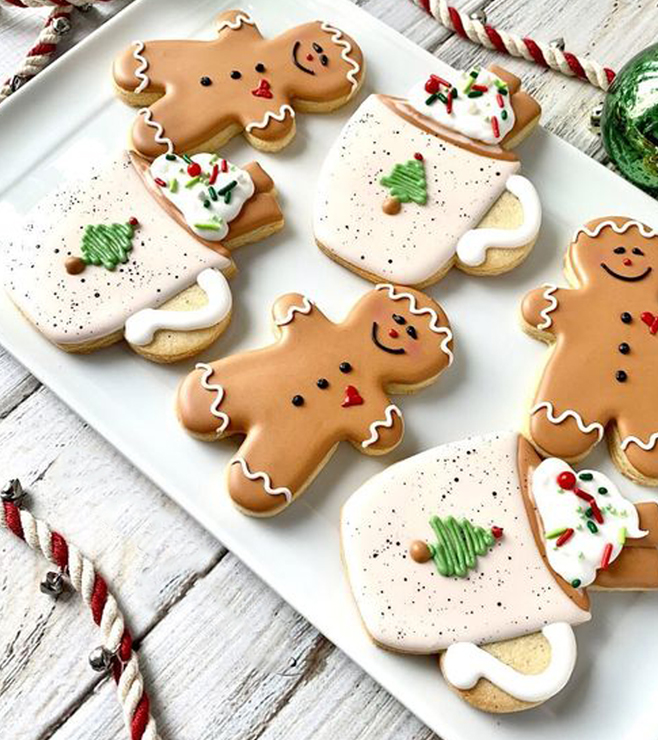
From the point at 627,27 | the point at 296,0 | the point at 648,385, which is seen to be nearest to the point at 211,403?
the point at 648,385

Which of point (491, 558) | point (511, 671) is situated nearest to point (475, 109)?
point (491, 558)

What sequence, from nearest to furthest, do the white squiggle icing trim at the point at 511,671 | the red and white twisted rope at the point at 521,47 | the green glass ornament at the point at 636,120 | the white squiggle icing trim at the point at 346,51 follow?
the white squiggle icing trim at the point at 511,671 < the green glass ornament at the point at 636,120 < the white squiggle icing trim at the point at 346,51 < the red and white twisted rope at the point at 521,47

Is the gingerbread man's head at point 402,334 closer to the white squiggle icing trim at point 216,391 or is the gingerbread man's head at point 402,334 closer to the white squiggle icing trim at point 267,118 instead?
the white squiggle icing trim at point 216,391

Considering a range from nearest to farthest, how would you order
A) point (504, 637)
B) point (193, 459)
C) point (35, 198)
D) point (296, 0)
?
point (504, 637) < point (193, 459) < point (35, 198) < point (296, 0)

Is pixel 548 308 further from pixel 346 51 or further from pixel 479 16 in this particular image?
pixel 479 16

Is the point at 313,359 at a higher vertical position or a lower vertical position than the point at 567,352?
higher

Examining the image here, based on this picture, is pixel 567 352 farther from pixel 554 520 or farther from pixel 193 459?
pixel 193 459

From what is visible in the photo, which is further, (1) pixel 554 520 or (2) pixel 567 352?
(2) pixel 567 352

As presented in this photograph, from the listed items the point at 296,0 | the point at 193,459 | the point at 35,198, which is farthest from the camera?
the point at 296,0

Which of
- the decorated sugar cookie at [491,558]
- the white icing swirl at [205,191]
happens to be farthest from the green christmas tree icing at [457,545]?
the white icing swirl at [205,191]
